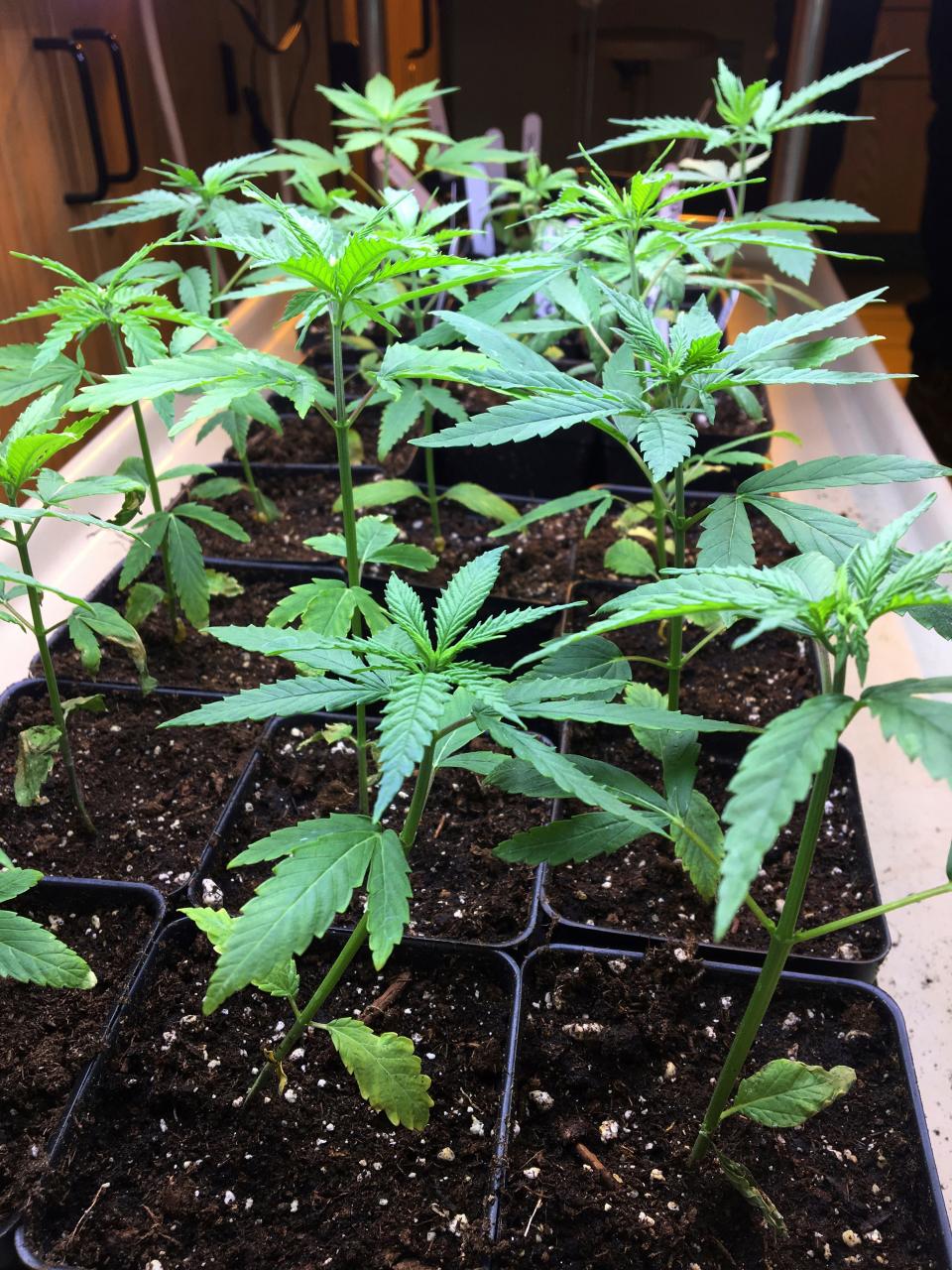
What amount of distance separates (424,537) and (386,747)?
114cm

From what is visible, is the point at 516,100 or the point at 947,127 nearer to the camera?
the point at 947,127

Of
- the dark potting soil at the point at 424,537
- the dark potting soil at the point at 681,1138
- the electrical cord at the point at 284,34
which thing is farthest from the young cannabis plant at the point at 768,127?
the electrical cord at the point at 284,34

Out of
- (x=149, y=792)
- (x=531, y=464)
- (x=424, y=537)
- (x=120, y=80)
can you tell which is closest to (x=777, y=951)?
(x=149, y=792)

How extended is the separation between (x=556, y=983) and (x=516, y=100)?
2143mm

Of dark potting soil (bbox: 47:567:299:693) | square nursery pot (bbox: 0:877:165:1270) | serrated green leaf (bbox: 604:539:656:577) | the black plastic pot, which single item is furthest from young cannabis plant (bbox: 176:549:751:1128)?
the black plastic pot

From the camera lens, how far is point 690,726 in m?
0.66

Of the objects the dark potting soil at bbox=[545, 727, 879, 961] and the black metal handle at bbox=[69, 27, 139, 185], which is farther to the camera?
the black metal handle at bbox=[69, 27, 139, 185]

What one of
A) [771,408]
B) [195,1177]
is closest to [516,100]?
[771,408]

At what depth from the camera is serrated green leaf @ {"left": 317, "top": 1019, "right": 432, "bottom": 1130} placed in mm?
768

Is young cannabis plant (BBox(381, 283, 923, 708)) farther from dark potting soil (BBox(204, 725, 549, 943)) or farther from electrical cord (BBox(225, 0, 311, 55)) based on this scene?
electrical cord (BBox(225, 0, 311, 55))

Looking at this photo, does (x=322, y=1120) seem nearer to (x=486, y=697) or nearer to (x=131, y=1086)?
(x=131, y=1086)

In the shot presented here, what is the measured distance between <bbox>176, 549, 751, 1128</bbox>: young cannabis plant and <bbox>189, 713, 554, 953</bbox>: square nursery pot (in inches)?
10.0

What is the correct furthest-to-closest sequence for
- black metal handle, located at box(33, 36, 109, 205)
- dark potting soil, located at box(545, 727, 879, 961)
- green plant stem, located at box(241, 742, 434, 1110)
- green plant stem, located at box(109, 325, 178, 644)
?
black metal handle, located at box(33, 36, 109, 205) < green plant stem, located at box(109, 325, 178, 644) < dark potting soil, located at box(545, 727, 879, 961) < green plant stem, located at box(241, 742, 434, 1110)

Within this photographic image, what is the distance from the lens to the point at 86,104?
1.53 m
